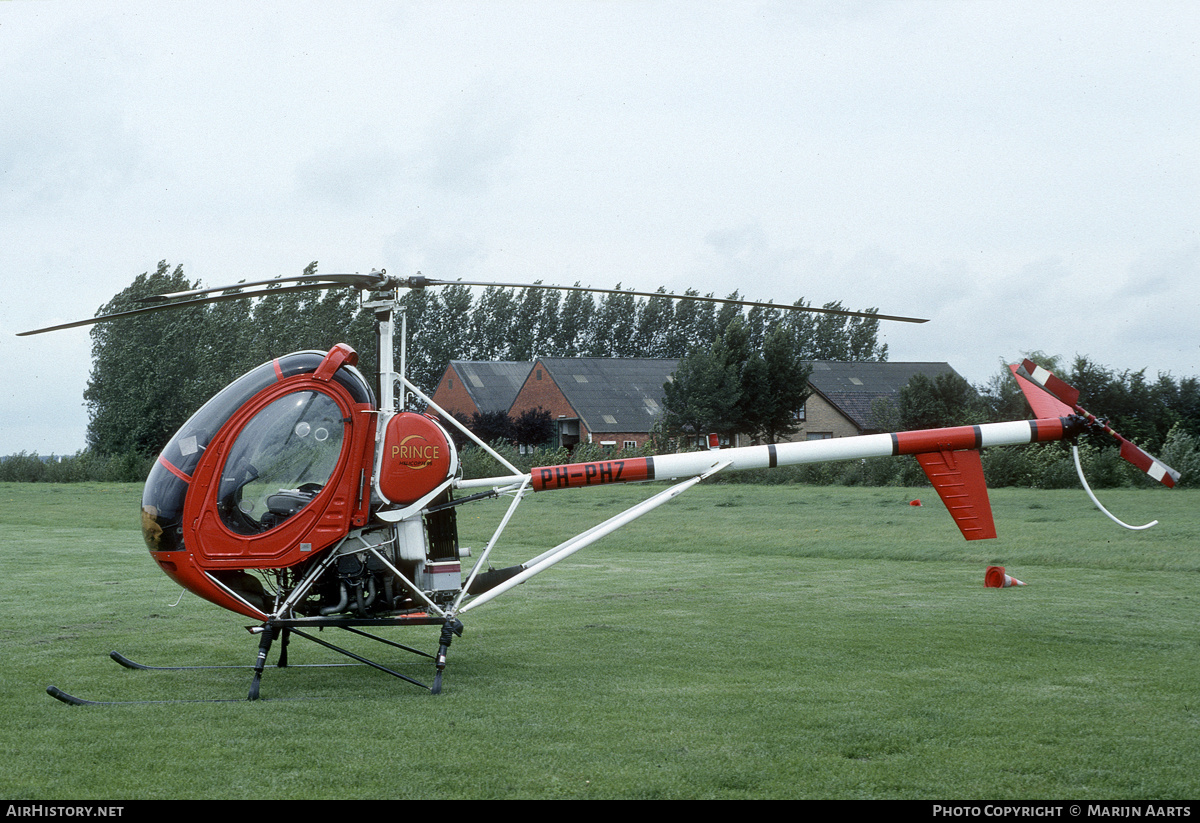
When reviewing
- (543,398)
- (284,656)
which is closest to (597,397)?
(543,398)

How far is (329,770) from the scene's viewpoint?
5285 millimetres

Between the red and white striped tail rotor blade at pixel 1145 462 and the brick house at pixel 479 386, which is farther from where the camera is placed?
the brick house at pixel 479 386

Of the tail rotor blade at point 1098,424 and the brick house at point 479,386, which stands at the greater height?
the brick house at point 479,386

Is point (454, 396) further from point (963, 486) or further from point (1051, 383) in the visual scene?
point (963, 486)

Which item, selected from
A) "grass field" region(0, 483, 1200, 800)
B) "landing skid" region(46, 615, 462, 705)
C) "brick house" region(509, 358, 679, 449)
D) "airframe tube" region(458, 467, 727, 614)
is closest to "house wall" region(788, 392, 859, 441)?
"brick house" region(509, 358, 679, 449)

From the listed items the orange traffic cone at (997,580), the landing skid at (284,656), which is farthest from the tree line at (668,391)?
the landing skid at (284,656)

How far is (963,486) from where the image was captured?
853 cm

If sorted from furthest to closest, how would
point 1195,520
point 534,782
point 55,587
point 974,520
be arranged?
point 1195,520, point 55,587, point 974,520, point 534,782

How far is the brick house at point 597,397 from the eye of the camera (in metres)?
58.2

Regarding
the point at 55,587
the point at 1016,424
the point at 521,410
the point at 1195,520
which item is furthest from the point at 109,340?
the point at 1016,424

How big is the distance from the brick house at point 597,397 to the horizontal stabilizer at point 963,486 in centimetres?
4766

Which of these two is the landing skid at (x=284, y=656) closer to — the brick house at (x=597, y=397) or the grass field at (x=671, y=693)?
the grass field at (x=671, y=693)

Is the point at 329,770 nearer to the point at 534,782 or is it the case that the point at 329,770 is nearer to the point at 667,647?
the point at 534,782
